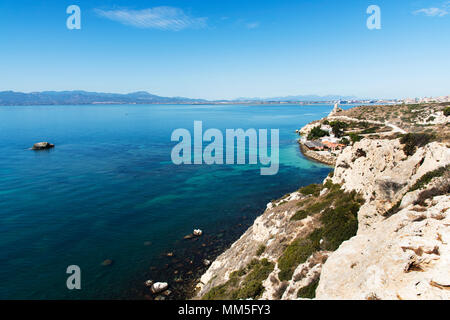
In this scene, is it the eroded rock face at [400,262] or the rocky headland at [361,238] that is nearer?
the eroded rock face at [400,262]

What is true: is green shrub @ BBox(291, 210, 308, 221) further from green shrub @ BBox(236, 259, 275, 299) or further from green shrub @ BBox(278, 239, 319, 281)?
green shrub @ BBox(236, 259, 275, 299)

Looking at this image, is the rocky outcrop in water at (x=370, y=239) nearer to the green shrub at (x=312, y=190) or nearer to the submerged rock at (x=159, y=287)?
the green shrub at (x=312, y=190)

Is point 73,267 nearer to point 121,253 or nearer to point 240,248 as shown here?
point 121,253

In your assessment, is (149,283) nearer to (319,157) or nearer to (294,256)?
(294,256)

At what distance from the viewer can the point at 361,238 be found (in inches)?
533

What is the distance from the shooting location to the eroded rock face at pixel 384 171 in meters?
16.0

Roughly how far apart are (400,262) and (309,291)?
5508 millimetres

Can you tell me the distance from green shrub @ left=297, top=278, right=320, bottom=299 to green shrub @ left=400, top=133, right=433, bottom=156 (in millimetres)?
12886

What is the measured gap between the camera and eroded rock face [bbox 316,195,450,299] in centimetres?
831

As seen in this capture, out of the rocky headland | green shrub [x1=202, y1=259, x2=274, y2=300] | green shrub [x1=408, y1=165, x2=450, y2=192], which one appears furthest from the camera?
green shrub [x1=202, y1=259, x2=274, y2=300]

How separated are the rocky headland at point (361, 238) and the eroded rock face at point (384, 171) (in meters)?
0.06

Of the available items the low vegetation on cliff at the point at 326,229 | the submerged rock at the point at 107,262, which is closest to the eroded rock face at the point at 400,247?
the low vegetation on cliff at the point at 326,229

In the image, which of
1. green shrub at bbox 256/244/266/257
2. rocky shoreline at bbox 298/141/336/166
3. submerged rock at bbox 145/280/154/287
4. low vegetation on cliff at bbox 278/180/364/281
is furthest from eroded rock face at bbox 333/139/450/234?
rocky shoreline at bbox 298/141/336/166

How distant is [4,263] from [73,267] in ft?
29.6
